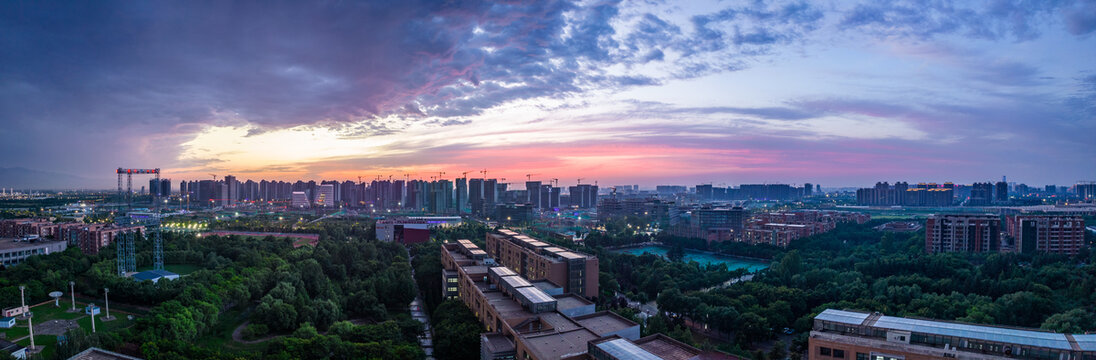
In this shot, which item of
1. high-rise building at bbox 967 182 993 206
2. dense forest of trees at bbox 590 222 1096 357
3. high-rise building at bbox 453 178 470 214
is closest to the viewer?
dense forest of trees at bbox 590 222 1096 357

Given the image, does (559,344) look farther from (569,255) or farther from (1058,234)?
(1058,234)

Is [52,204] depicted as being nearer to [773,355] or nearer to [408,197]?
[408,197]

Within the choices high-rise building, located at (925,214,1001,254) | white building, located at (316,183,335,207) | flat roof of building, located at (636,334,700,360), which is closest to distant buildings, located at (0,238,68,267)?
flat roof of building, located at (636,334,700,360)

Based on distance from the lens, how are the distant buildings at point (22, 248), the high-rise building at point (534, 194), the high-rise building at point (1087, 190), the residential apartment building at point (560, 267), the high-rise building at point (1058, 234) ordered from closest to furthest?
1. the residential apartment building at point (560, 267)
2. the distant buildings at point (22, 248)
3. the high-rise building at point (1058, 234)
4. the high-rise building at point (1087, 190)
5. the high-rise building at point (534, 194)

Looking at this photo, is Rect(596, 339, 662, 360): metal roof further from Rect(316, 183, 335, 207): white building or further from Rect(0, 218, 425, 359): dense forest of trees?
Rect(316, 183, 335, 207): white building

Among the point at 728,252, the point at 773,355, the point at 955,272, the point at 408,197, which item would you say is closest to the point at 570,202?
the point at 408,197

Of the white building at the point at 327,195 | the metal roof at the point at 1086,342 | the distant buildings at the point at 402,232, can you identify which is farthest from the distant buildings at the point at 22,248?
the white building at the point at 327,195

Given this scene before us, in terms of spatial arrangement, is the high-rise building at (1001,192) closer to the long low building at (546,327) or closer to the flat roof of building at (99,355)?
the long low building at (546,327)
